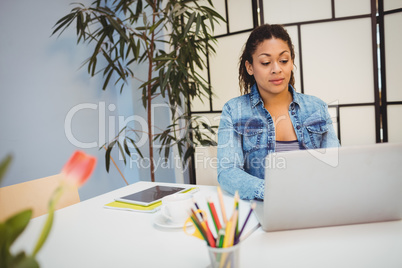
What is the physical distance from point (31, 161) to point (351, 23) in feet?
7.71

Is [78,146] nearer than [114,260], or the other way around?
[114,260]

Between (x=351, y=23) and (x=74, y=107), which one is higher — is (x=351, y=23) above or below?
above

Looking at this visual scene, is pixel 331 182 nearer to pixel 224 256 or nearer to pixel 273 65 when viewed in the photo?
pixel 224 256

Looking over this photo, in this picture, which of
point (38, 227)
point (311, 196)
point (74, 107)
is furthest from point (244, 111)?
point (74, 107)

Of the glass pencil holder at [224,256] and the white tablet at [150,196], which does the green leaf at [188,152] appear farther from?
the glass pencil holder at [224,256]

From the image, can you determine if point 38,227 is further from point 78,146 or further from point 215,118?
point 215,118

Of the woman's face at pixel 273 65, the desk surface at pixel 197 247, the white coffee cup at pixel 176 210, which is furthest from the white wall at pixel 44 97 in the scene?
the woman's face at pixel 273 65

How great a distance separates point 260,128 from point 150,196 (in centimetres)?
64

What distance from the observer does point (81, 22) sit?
6.82ft

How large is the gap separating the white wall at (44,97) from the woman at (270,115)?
124 cm

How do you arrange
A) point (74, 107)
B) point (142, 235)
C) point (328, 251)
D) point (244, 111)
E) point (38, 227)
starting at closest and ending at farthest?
1. point (328, 251)
2. point (142, 235)
3. point (38, 227)
4. point (244, 111)
5. point (74, 107)

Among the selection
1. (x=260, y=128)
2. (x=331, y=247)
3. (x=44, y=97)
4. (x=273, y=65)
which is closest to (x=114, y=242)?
(x=331, y=247)

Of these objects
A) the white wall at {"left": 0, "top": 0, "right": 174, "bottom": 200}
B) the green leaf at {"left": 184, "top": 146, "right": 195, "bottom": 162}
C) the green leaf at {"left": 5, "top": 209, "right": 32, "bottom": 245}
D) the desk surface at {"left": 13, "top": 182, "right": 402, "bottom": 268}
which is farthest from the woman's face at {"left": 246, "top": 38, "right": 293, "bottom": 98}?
the white wall at {"left": 0, "top": 0, "right": 174, "bottom": 200}

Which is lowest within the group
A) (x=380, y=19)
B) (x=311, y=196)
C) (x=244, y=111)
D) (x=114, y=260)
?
(x=114, y=260)
